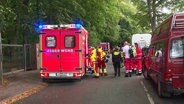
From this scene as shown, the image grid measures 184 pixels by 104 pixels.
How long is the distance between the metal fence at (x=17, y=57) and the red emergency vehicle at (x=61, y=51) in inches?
142

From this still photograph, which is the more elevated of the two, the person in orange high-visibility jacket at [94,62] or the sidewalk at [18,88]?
the person in orange high-visibility jacket at [94,62]

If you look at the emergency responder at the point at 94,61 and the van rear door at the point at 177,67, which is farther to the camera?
the emergency responder at the point at 94,61

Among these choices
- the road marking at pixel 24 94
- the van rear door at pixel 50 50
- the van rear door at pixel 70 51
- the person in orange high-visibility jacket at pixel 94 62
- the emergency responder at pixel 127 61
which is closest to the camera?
the road marking at pixel 24 94

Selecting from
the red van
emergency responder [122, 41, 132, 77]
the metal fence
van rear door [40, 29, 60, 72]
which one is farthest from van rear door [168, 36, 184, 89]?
the metal fence

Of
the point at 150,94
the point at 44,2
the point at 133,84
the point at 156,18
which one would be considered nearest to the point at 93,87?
the point at 133,84

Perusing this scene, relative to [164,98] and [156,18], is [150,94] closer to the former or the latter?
[164,98]

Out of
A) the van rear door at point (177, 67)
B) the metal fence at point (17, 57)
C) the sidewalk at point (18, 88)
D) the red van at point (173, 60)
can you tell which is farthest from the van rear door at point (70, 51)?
the van rear door at point (177, 67)

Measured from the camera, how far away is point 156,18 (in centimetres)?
4753

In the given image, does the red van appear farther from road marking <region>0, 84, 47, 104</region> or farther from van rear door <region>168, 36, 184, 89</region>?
road marking <region>0, 84, 47, 104</region>

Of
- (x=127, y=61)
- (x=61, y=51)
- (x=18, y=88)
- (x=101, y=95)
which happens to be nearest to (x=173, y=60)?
(x=101, y=95)

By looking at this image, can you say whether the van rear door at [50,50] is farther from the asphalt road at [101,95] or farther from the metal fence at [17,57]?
the metal fence at [17,57]

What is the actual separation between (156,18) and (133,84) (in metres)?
28.4

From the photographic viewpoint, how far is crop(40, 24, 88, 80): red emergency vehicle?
20.9 meters

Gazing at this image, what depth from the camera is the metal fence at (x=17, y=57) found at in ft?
80.6
